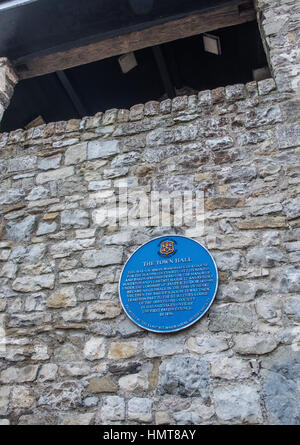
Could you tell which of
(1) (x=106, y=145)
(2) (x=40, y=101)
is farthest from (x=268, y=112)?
(2) (x=40, y=101)

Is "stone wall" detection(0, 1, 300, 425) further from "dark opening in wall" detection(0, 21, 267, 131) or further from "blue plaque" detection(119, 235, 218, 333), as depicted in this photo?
"dark opening in wall" detection(0, 21, 267, 131)

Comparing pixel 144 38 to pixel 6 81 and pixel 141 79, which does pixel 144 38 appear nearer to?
pixel 141 79

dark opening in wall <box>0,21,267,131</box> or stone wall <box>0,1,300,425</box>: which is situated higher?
dark opening in wall <box>0,21,267,131</box>

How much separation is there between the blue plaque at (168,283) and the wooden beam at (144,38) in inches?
105

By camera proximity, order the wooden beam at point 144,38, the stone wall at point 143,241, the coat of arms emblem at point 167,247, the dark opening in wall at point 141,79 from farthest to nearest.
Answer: the dark opening in wall at point 141,79
the wooden beam at point 144,38
the coat of arms emblem at point 167,247
the stone wall at point 143,241

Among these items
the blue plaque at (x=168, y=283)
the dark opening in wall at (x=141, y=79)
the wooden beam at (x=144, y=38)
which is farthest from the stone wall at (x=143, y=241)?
the dark opening in wall at (x=141, y=79)

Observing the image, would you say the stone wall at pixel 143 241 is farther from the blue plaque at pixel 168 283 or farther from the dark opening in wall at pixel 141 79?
the dark opening in wall at pixel 141 79

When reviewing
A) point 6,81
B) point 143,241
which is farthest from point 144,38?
point 143,241

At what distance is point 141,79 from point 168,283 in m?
3.99

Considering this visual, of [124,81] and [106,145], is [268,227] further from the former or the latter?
[124,81]

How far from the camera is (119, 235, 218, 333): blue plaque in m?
2.31

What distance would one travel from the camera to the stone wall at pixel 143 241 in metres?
2.11

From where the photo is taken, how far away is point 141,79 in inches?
214

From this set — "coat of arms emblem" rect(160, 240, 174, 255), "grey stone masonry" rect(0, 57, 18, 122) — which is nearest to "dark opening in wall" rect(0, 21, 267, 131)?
"grey stone masonry" rect(0, 57, 18, 122)
